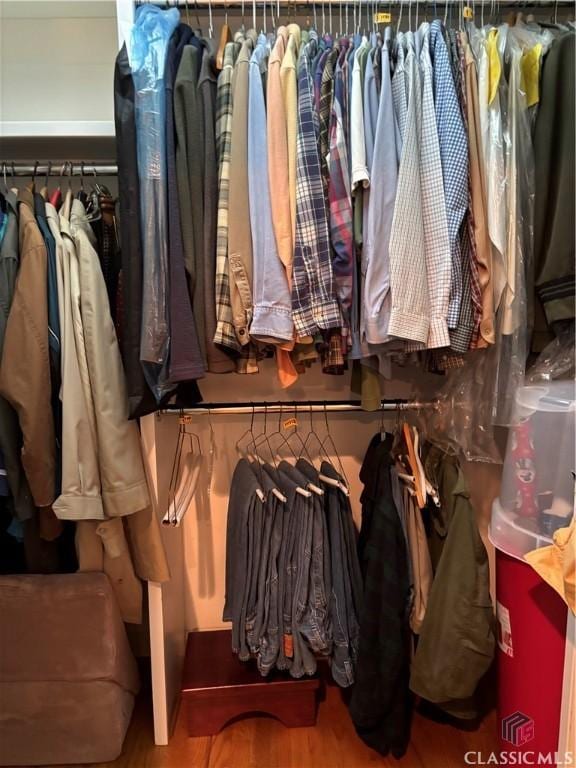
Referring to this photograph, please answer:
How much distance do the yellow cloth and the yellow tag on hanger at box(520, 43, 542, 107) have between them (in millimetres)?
852

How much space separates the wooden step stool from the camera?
1336mm

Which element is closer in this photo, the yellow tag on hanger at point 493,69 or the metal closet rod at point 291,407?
the yellow tag on hanger at point 493,69

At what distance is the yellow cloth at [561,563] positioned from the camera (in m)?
0.87

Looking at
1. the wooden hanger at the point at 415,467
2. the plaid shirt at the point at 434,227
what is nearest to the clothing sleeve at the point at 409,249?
the plaid shirt at the point at 434,227

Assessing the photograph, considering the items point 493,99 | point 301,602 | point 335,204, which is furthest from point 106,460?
point 493,99

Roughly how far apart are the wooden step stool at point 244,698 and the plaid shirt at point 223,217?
0.96 meters

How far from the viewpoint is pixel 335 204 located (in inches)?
39.8

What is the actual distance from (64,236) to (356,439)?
3.27 feet

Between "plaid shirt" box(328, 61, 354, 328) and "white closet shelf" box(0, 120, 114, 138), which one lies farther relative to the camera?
"white closet shelf" box(0, 120, 114, 138)

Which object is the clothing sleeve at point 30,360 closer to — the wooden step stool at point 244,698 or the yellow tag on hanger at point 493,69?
the wooden step stool at point 244,698

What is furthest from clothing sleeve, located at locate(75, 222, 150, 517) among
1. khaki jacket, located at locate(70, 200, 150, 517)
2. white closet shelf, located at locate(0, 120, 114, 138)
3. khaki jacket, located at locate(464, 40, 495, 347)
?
khaki jacket, located at locate(464, 40, 495, 347)

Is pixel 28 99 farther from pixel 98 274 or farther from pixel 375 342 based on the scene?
pixel 375 342

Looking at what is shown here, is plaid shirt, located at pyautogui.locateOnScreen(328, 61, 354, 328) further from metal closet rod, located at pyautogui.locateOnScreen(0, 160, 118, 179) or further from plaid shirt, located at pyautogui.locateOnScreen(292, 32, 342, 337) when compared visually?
metal closet rod, located at pyautogui.locateOnScreen(0, 160, 118, 179)

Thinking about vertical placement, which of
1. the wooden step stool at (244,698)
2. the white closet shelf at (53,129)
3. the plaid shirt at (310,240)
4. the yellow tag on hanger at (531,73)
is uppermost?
the yellow tag on hanger at (531,73)
